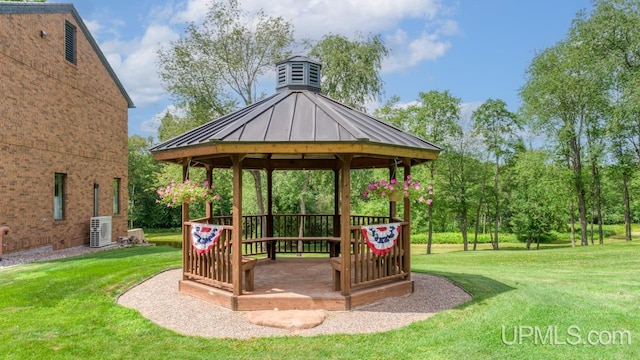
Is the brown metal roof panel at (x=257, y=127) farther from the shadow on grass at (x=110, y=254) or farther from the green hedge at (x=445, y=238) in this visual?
the green hedge at (x=445, y=238)

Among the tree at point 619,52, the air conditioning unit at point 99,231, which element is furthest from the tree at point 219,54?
the tree at point 619,52

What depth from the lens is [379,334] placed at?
531 cm

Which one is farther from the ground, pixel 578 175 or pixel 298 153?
pixel 578 175

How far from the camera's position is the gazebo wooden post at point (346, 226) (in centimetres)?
626

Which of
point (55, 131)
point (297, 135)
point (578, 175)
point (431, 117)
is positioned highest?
point (431, 117)

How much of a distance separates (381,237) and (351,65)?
15388mm

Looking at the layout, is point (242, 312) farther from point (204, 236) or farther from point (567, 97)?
point (567, 97)

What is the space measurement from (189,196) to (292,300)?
7.74 feet

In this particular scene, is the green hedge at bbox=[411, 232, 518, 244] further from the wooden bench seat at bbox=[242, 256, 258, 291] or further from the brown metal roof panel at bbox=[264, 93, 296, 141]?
the wooden bench seat at bbox=[242, 256, 258, 291]

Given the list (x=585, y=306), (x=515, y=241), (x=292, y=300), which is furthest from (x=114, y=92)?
(x=515, y=241)

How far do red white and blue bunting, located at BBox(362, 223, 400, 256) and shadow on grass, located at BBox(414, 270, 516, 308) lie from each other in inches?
54.1

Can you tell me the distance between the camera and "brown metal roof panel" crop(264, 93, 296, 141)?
614 cm

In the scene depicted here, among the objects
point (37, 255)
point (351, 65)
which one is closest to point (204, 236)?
point (37, 255)

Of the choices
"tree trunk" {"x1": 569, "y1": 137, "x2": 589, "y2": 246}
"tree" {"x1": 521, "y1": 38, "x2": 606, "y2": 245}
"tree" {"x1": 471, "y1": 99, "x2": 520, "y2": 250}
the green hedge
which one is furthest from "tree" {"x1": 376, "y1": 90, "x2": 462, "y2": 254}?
the green hedge
